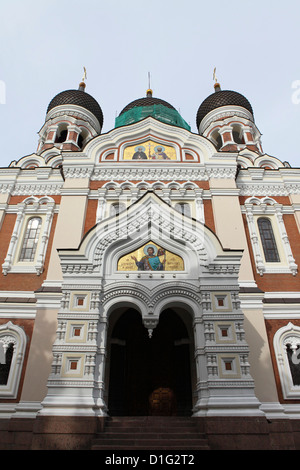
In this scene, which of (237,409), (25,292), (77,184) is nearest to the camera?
(237,409)

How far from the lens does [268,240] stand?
1049cm

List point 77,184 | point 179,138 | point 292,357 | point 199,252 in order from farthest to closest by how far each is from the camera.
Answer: point 179,138
point 77,184
point 292,357
point 199,252

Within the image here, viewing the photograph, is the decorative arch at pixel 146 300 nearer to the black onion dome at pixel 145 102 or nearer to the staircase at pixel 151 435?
the staircase at pixel 151 435

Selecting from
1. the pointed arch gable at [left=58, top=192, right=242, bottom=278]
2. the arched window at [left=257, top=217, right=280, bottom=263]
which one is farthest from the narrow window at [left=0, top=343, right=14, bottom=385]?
the arched window at [left=257, top=217, right=280, bottom=263]

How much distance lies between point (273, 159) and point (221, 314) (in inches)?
331

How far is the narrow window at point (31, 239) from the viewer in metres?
10.2

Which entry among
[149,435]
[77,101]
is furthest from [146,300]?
[77,101]

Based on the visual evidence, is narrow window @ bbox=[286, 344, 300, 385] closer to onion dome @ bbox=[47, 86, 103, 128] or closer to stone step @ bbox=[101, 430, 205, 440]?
stone step @ bbox=[101, 430, 205, 440]

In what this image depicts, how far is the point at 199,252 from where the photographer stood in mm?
7863

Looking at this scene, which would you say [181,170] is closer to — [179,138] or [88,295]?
[179,138]

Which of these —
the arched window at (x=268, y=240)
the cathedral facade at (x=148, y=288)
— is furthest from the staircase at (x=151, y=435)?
the arched window at (x=268, y=240)

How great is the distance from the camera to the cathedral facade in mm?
6703

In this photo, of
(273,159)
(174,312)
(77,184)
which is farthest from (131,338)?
(273,159)

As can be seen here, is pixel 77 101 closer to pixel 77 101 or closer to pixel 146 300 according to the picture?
pixel 77 101
